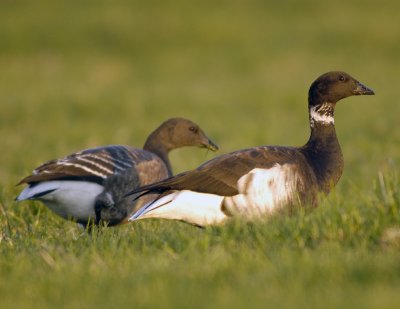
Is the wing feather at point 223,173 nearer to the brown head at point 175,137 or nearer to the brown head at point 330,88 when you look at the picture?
the brown head at point 330,88

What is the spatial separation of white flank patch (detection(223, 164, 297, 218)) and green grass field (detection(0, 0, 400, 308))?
0.36 meters

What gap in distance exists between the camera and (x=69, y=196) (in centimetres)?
855

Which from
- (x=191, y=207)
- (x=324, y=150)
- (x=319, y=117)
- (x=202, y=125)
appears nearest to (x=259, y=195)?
(x=191, y=207)

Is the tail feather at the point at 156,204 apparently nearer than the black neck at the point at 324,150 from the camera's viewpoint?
Yes

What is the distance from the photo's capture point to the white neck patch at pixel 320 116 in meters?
8.22

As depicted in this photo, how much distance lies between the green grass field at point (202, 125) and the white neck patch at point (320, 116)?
29.3 inches

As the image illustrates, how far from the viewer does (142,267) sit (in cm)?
530

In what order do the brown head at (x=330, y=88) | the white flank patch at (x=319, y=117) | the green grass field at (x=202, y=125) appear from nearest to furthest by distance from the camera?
the green grass field at (x=202, y=125), the white flank patch at (x=319, y=117), the brown head at (x=330, y=88)

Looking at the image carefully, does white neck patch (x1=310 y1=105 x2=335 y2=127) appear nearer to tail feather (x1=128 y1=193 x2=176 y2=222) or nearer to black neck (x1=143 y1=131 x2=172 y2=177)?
tail feather (x1=128 y1=193 x2=176 y2=222)

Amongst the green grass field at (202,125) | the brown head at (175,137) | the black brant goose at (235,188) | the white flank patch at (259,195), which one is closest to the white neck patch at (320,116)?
the green grass field at (202,125)

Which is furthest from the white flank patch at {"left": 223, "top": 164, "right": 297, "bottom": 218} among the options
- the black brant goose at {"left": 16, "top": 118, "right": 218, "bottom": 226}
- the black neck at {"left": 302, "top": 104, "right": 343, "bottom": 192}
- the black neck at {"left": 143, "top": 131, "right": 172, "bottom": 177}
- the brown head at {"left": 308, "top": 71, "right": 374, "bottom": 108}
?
the black neck at {"left": 143, "top": 131, "right": 172, "bottom": 177}

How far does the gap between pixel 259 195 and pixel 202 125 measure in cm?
1123

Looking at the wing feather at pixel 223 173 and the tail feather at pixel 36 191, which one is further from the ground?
the wing feather at pixel 223 173

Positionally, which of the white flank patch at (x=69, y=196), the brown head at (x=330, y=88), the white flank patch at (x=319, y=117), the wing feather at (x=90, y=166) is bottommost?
the white flank patch at (x=69, y=196)
